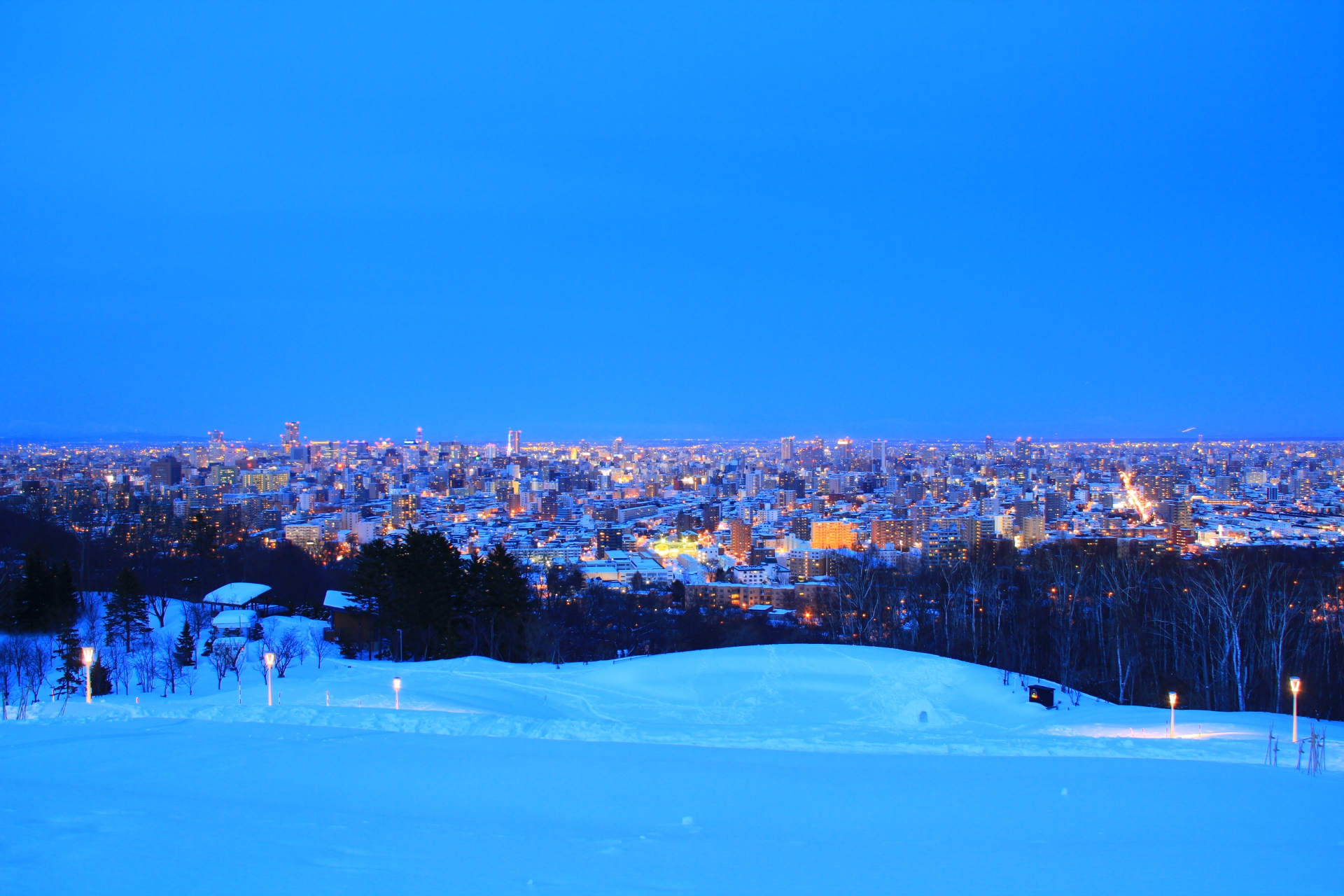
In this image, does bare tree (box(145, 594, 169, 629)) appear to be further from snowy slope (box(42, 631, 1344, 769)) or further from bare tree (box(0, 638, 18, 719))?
snowy slope (box(42, 631, 1344, 769))

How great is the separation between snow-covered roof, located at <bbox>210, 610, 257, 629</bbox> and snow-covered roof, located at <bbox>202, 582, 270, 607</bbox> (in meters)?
1.69

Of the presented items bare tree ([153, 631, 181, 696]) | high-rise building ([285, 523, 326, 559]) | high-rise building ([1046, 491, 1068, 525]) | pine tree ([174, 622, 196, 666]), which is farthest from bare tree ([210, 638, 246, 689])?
high-rise building ([1046, 491, 1068, 525])

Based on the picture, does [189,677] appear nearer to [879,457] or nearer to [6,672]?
[6,672]

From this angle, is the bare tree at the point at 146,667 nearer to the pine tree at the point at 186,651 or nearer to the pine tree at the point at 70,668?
the pine tree at the point at 186,651

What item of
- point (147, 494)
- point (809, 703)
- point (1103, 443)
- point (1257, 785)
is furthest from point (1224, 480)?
point (147, 494)

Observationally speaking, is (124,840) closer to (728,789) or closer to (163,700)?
(728,789)

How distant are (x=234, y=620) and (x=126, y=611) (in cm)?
266

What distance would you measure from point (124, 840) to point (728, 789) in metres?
3.40

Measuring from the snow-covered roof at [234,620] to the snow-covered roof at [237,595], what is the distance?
1.69 meters

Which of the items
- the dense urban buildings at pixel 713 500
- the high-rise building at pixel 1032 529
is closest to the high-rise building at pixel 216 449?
the dense urban buildings at pixel 713 500

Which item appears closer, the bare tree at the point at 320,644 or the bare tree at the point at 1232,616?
the bare tree at the point at 1232,616

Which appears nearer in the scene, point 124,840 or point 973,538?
point 124,840

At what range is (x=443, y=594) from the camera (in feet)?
50.8

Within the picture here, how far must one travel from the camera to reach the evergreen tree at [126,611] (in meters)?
14.2
